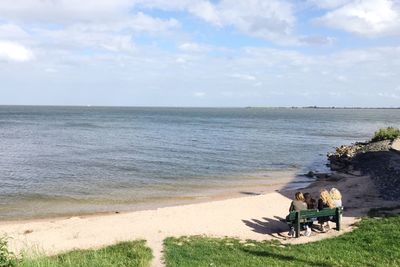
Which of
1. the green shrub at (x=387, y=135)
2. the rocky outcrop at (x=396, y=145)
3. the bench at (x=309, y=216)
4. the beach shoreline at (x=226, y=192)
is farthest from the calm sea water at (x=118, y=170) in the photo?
the bench at (x=309, y=216)

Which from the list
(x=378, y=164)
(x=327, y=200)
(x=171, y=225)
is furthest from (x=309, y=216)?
(x=378, y=164)

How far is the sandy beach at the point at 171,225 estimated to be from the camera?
1460cm

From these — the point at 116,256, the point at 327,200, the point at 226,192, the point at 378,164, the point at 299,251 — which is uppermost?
the point at 327,200

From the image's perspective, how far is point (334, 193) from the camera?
15797 mm

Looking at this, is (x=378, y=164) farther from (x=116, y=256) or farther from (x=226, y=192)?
(x=116, y=256)

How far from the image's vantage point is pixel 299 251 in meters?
12.3

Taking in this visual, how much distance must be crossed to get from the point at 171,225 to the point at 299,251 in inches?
213

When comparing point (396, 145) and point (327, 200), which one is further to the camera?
point (396, 145)

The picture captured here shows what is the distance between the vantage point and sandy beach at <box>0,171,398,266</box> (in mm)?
14602

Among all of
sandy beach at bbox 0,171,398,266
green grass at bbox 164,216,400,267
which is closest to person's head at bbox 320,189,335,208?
sandy beach at bbox 0,171,398,266

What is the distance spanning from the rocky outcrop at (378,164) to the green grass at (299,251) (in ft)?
22.3

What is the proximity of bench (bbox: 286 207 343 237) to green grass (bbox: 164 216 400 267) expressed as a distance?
2.46 feet

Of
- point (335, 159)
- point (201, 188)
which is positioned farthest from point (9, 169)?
point (335, 159)

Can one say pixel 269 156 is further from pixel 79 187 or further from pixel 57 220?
pixel 57 220
